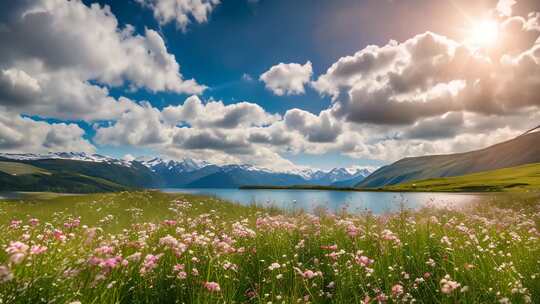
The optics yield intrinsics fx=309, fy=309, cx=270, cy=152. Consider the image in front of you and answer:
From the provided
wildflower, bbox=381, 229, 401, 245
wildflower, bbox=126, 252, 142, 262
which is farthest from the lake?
wildflower, bbox=126, 252, 142, 262

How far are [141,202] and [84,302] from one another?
111 feet

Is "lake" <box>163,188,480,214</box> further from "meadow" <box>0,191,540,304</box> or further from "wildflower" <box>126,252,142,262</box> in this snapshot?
"wildflower" <box>126,252,142,262</box>

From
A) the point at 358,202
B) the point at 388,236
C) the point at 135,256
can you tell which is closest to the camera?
the point at 135,256

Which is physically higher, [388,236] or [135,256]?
[135,256]

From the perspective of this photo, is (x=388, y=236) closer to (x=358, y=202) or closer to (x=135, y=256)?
(x=135, y=256)

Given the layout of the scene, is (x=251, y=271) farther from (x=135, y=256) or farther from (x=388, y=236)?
(x=388, y=236)

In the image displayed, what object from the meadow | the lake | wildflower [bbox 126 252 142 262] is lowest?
the lake

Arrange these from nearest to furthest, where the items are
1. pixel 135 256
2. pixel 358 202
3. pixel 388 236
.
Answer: pixel 135 256
pixel 388 236
pixel 358 202

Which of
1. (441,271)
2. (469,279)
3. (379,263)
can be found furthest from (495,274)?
(379,263)

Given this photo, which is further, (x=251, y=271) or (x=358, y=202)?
(x=358, y=202)

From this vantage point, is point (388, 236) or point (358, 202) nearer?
point (388, 236)

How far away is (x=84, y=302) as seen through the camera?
13.5 feet

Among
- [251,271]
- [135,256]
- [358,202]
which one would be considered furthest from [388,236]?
[358,202]

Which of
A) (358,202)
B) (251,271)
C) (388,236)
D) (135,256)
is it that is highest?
(135,256)
